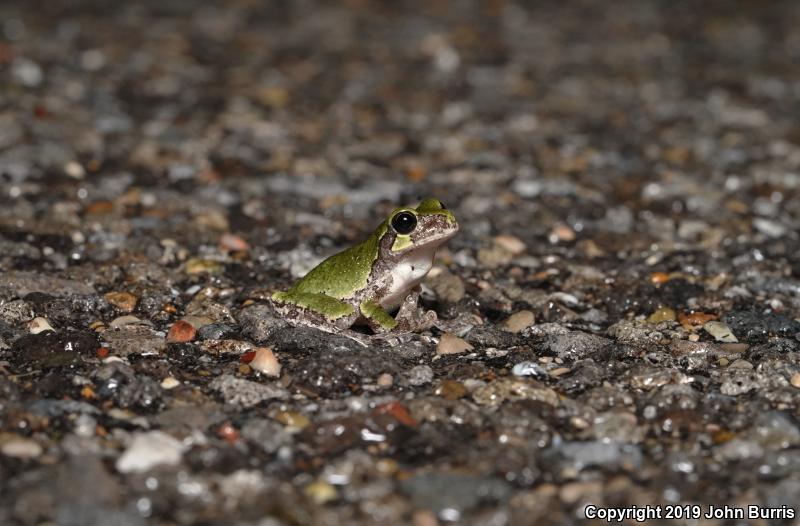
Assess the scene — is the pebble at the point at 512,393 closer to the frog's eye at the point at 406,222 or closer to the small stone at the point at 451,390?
the small stone at the point at 451,390

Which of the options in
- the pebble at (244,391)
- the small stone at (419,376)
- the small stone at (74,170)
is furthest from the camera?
the small stone at (74,170)

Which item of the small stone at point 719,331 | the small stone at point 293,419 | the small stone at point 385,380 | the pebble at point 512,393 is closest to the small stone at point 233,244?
the small stone at point 385,380

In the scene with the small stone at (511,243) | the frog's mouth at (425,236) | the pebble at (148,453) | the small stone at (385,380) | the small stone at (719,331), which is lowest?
the small stone at (511,243)

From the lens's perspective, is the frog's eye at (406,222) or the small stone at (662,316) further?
the small stone at (662,316)

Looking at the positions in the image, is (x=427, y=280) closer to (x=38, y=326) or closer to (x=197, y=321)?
(x=197, y=321)

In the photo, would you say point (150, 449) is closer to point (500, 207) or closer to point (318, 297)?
point (318, 297)

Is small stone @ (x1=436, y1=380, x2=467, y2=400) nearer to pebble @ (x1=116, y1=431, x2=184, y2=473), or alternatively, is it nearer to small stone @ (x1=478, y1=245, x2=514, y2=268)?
pebble @ (x1=116, y1=431, x2=184, y2=473)
